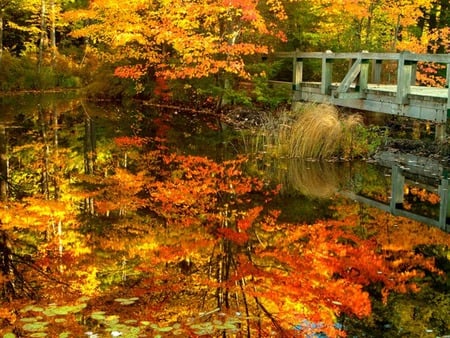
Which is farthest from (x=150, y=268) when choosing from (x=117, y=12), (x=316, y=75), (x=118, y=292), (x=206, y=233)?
(x=117, y=12)

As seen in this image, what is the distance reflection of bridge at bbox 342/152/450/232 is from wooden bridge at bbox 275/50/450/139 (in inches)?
38.9

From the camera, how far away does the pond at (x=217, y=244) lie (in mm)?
5316

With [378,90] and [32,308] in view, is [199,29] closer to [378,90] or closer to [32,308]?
[378,90]

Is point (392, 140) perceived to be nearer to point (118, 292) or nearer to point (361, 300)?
point (361, 300)

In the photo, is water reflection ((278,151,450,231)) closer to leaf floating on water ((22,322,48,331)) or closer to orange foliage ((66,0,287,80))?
leaf floating on water ((22,322,48,331))

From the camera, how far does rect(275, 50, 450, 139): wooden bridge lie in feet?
39.8

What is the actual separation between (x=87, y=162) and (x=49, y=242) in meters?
5.34

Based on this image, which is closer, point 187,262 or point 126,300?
point 126,300

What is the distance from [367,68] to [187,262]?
9334 mm

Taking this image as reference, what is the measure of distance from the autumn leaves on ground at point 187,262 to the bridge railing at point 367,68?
420cm

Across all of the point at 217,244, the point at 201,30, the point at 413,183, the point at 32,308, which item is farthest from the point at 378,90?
the point at 32,308

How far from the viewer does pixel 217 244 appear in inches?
290

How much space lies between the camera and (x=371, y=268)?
6.77m

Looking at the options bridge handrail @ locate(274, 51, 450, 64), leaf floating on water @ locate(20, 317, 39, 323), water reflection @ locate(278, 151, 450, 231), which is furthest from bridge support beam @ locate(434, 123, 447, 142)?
leaf floating on water @ locate(20, 317, 39, 323)
